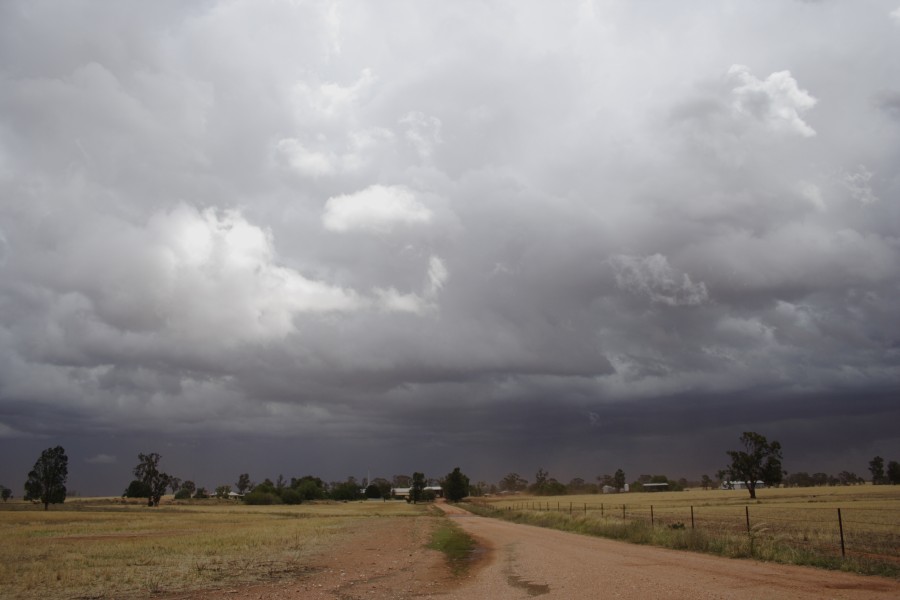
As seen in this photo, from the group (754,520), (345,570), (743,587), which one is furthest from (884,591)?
(754,520)

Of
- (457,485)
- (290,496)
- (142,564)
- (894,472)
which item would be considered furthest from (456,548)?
(894,472)

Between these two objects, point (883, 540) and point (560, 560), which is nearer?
point (560, 560)

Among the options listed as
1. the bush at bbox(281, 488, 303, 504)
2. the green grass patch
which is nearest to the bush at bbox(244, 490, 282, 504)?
the bush at bbox(281, 488, 303, 504)

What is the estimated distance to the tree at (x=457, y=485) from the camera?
579 feet

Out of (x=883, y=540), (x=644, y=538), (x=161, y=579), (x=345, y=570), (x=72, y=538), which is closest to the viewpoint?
(x=161, y=579)

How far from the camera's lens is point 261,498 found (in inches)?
6924

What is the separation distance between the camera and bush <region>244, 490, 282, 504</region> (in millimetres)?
175125

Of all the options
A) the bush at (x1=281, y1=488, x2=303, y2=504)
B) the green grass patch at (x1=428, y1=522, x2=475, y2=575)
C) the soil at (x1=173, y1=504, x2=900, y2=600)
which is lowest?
the bush at (x1=281, y1=488, x2=303, y2=504)

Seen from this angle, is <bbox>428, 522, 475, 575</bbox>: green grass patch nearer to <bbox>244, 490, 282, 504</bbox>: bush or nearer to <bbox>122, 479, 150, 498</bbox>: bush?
<bbox>244, 490, 282, 504</bbox>: bush

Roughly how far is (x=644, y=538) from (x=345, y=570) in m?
17.1

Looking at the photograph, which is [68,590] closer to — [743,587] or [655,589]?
[655,589]

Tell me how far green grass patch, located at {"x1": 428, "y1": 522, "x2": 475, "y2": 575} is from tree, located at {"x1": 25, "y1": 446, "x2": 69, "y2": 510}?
148 meters

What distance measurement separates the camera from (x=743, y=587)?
17641 mm

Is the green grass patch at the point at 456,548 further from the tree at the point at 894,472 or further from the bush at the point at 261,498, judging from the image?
the tree at the point at 894,472
